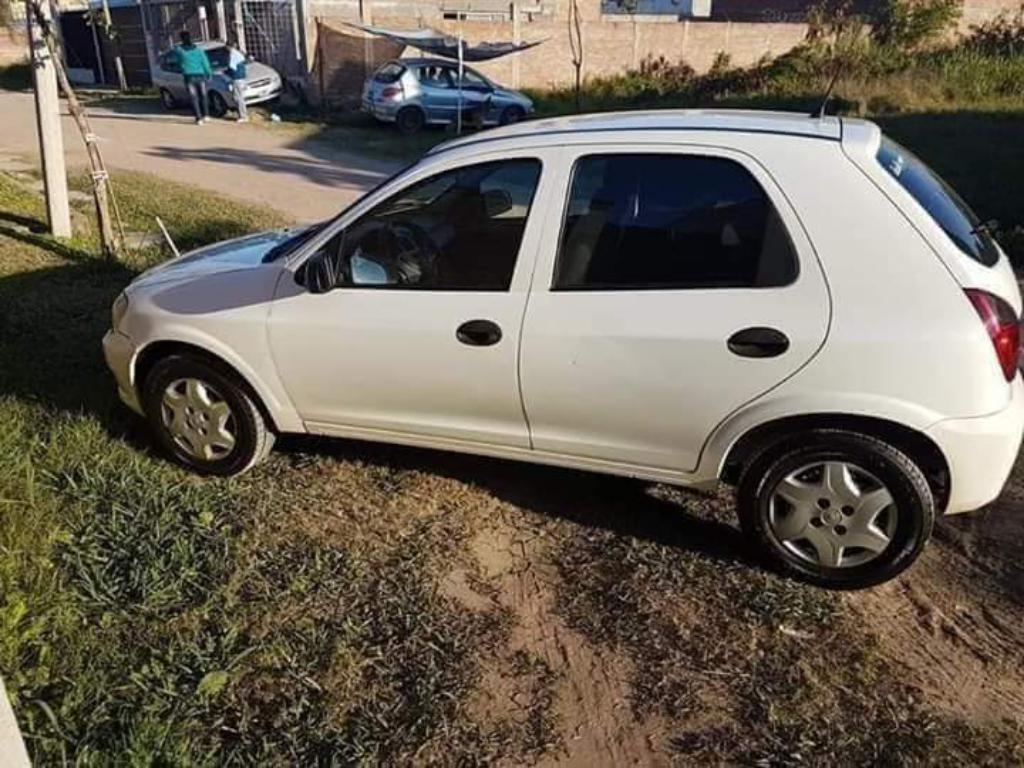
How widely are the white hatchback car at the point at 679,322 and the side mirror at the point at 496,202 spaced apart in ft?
0.05

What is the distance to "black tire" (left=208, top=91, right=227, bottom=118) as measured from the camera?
19.7m

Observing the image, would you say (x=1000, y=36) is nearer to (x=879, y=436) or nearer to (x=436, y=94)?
(x=436, y=94)

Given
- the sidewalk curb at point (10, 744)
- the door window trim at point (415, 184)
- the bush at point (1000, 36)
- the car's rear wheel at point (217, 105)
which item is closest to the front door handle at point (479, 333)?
the door window trim at point (415, 184)

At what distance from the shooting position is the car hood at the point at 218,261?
411 centimetres

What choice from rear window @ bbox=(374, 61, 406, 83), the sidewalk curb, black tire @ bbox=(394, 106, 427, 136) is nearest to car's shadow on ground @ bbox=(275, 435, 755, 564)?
the sidewalk curb

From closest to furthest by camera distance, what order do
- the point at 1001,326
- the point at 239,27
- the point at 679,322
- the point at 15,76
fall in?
the point at 1001,326 → the point at 679,322 → the point at 239,27 → the point at 15,76

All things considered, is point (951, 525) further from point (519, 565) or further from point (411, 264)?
point (411, 264)

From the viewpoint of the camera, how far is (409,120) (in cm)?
1802

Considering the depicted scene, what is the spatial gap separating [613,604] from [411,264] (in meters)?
1.57

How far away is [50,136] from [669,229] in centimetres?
686

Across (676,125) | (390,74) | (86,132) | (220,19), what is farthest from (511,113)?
(676,125)

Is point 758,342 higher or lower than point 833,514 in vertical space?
higher

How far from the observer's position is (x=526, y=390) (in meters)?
3.51

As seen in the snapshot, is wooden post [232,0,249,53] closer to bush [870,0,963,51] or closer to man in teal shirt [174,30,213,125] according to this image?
man in teal shirt [174,30,213,125]
